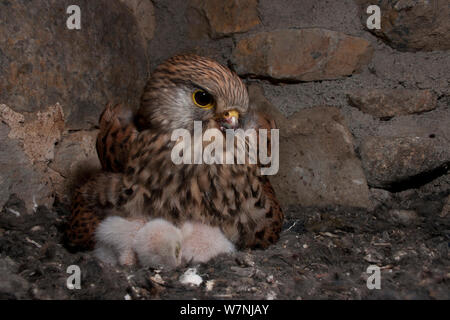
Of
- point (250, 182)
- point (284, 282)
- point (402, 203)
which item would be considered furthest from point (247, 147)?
point (402, 203)

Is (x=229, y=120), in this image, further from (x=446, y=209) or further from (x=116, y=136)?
(x=446, y=209)

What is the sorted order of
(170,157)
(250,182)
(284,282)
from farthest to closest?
(250,182)
(170,157)
(284,282)

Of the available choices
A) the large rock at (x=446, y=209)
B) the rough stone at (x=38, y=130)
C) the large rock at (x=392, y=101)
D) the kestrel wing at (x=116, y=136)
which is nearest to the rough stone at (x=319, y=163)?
the large rock at (x=392, y=101)

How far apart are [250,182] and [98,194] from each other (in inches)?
24.6

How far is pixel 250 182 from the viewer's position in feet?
6.31

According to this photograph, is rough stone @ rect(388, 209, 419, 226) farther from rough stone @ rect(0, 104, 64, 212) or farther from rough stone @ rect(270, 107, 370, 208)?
rough stone @ rect(0, 104, 64, 212)

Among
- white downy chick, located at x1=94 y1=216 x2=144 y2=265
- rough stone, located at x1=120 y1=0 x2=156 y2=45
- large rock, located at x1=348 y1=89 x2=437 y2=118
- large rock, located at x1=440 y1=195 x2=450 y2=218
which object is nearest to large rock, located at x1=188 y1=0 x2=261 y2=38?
rough stone, located at x1=120 y1=0 x2=156 y2=45

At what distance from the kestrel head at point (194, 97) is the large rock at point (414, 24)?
0.82m

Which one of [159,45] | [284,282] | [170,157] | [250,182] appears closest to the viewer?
[284,282]

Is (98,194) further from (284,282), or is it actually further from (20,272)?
(284,282)

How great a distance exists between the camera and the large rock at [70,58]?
1934 millimetres

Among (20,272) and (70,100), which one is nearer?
(20,272)

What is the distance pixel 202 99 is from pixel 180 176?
310mm

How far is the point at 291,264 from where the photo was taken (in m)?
1.80
